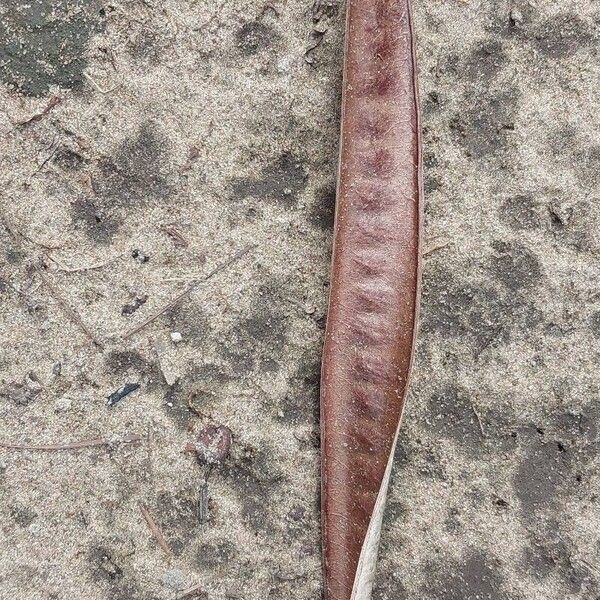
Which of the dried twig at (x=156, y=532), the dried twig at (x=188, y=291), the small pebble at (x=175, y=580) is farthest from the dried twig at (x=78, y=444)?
the small pebble at (x=175, y=580)

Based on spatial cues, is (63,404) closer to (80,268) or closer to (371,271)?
(80,268)

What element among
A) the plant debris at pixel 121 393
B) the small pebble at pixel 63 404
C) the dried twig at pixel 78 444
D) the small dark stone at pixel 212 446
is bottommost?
the small dark stone at pixel 212 446

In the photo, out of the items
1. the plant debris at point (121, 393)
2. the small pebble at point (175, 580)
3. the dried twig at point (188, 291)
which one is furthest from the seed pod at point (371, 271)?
the plant debris at point (121, 393)

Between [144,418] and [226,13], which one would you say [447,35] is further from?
[144,418]

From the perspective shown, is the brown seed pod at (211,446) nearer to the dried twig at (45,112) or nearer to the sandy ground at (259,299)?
the sandy ground at (259,299)

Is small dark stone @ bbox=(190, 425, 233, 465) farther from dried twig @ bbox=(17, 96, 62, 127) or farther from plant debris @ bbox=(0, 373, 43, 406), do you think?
dried twig @ bbox=(17, 96, 62, 127)

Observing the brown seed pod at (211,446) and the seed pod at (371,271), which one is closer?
the seed pod at (371,271)

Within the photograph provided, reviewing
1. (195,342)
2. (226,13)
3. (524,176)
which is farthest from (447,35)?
(195,342)

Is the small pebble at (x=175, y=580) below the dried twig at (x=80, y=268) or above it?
below
